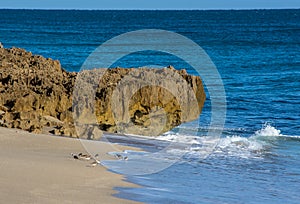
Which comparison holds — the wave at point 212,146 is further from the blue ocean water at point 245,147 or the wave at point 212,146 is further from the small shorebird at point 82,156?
the small shorebird at point 82,156

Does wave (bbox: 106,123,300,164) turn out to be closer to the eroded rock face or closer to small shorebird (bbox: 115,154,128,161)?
small shorebird (bbox: 115,154,128,161)

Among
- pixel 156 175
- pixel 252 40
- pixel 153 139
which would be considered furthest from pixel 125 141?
pixel 252 40

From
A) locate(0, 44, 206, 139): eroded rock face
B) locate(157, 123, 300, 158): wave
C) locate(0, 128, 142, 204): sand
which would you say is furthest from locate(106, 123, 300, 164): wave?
locate(0, 128, 142, 204): sand

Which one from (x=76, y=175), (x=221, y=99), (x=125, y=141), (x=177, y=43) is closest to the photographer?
(x=76, y=175)

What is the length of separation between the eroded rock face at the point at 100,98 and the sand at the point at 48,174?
1.36 meters

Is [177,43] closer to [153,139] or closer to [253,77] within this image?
[253,77]

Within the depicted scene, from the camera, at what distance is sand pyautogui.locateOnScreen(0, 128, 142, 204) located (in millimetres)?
8281

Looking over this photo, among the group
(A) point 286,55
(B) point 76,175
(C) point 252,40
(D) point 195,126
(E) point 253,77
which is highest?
(C) point 252,40

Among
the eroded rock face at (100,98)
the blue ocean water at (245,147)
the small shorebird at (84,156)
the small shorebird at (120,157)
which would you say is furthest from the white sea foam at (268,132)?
the small shorebird at (84,156)

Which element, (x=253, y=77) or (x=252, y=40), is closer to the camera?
(x=253, y=77)

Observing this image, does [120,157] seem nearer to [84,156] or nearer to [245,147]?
[84,156]

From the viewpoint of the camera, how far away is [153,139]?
1447 centimetres

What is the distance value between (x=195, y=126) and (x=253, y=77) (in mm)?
14268

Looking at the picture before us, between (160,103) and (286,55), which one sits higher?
(286,55)
